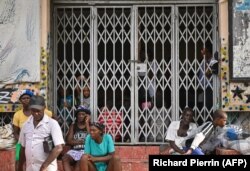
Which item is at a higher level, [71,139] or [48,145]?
[48,145]

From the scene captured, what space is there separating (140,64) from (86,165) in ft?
9.28

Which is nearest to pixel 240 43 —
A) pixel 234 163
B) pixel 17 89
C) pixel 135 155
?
pixel 135 155

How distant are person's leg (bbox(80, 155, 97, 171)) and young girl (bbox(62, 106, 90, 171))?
810 mm

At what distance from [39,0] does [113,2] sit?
124cm

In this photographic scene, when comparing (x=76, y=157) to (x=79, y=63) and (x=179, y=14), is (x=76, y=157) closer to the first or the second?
(x=79, y=63)

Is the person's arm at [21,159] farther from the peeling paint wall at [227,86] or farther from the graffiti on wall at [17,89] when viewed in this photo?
the peeling paint wall at [227,86]

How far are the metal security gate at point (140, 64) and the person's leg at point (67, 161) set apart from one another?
161 centimetres

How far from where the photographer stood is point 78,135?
9992 millimetres

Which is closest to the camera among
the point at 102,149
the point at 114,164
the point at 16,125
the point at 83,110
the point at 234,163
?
the point at 234,163

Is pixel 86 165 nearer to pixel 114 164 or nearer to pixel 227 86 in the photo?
pixel 114 164

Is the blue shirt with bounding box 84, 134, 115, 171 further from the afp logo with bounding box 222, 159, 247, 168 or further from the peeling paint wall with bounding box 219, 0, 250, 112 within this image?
the peeling paint wall with bounding box 219, 0, 250, 112

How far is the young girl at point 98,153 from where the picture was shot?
8.60 m

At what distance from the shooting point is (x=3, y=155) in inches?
388

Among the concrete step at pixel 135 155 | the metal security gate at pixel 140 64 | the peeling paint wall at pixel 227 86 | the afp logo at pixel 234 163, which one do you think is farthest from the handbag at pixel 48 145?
the peeling paint wall at pixel 227 86
